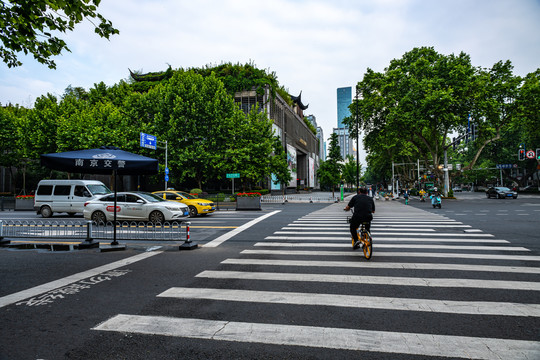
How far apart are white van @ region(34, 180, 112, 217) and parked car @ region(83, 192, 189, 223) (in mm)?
4703

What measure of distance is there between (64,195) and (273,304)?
63.4 ft

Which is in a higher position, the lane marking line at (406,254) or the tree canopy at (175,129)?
the tree canopy at (175,129)

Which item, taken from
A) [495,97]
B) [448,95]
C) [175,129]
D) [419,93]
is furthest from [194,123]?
[495,97]

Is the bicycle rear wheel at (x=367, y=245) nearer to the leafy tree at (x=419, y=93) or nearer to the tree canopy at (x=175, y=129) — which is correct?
the tree canopy at (x=175, y=129)

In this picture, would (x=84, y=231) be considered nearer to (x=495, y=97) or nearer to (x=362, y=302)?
(x=362, y=302)

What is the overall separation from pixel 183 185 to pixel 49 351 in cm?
4183

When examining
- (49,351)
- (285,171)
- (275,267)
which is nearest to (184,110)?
(285,171)

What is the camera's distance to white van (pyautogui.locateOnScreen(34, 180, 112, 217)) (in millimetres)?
18641

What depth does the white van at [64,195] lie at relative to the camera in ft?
61.2

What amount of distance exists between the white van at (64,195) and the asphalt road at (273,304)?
11.8 metres

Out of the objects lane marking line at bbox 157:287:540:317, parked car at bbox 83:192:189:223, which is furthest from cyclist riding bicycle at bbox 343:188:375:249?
parked car at bbox 83:192:189:223

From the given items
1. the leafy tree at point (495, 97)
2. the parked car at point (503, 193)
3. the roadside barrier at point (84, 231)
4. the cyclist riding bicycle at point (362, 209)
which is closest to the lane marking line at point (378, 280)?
the cyclist riding bicycle at point (362, 209)

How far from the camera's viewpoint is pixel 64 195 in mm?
18859

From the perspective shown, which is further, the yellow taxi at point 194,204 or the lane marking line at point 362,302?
the yellow taxi at point 194,204
